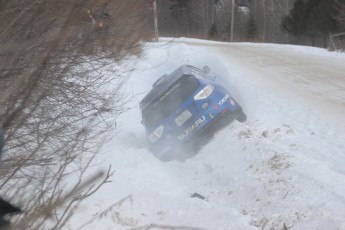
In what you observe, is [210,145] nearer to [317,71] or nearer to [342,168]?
[342,168]

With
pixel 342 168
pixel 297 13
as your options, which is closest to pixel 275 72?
pixel 342 168

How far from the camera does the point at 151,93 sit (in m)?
11.5

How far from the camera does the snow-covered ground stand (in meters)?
7.34

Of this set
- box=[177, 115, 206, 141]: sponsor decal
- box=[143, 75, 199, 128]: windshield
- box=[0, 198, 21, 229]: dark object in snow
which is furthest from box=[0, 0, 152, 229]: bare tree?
box=[177, 115, 206, 141]: sponsor decal

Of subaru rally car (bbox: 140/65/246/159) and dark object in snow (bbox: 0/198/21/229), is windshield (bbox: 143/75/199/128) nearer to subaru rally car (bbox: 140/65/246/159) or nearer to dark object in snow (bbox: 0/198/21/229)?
subaru rally car (bbox: 140/65/246/159)

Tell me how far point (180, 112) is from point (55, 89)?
6496 mm

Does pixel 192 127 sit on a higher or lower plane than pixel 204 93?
lower

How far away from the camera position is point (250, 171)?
970cm

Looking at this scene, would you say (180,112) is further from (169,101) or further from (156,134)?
(156,134)

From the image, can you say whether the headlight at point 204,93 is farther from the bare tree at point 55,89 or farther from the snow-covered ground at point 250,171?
the bare tree at point 55,89

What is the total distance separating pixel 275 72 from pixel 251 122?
7292 mm

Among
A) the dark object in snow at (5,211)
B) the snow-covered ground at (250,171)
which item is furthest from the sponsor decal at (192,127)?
the dark object in snow at (5,211)

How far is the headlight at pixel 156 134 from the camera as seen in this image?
35.8 ft

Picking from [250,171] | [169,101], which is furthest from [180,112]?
[250,171]
